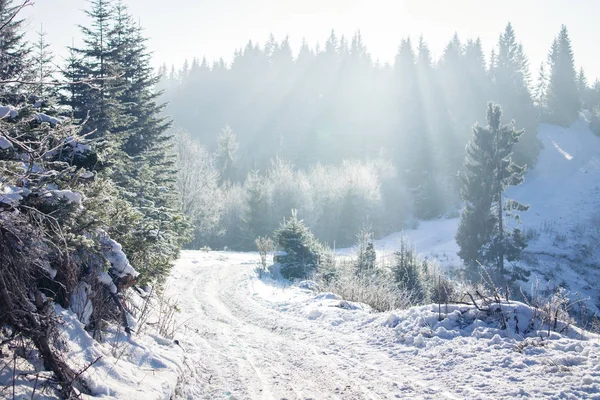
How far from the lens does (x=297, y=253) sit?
22.0m

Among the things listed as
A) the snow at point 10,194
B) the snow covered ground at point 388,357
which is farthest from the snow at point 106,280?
the snow at point 10,194

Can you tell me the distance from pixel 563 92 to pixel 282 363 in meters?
84.2

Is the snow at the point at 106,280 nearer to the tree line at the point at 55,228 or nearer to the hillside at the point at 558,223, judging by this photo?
the tree line at the point at 55,228

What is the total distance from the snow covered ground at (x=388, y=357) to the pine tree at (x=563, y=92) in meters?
78.9

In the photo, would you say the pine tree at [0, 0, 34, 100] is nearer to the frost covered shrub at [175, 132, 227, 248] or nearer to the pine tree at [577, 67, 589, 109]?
the frost covered shrub at [175, 132, 227, 248]

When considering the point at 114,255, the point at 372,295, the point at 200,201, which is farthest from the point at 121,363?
the point at 200,201

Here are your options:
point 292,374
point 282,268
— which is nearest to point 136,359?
point 292,374

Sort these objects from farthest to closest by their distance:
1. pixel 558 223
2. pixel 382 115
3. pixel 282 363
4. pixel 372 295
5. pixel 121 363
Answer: pixel 382 115 < pixel 558 223 < pixel 372 295 < pixel 282 363 < pixel 121 363

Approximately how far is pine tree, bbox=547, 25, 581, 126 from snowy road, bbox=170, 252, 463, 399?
79.1m

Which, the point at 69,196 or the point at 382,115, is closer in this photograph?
the point at 69,196

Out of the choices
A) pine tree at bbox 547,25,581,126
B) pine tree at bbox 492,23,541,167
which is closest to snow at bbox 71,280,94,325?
pine tree at bbox 492,23,541,167

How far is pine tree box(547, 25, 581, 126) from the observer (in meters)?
73.1

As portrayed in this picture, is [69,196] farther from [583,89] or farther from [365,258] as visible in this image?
[583,89]

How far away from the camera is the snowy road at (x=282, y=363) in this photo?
5.62 meters
